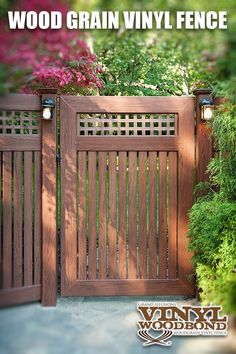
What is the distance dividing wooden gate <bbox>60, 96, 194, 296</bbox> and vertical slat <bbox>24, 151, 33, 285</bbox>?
0.85ft

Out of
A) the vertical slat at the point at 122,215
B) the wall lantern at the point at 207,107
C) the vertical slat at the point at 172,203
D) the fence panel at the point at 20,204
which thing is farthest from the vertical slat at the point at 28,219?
the wall lantern at the point at 207,107

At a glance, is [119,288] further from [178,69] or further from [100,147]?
[178,69]

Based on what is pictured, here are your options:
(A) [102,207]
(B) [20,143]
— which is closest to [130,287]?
(A) [102,207]

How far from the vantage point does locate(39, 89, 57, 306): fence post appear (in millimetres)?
3541

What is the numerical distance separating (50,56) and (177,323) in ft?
7.96

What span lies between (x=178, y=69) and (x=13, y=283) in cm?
436

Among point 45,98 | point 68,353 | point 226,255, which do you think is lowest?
point 68,353

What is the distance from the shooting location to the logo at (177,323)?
9.87 ft

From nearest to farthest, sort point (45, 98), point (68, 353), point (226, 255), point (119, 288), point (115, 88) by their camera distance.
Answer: point (68, 353)
point (226, 255)
point (45, 98)
point (119, 288)
point (115, 88)

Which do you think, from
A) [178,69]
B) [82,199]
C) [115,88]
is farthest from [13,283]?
[178,69]

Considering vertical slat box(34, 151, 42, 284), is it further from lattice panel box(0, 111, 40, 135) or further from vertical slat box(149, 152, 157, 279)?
vertical slat box(149, 152, 157, 279)

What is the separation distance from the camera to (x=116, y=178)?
3.70m

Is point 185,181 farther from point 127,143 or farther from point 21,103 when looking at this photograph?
point 21,103

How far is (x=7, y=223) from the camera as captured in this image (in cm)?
351
